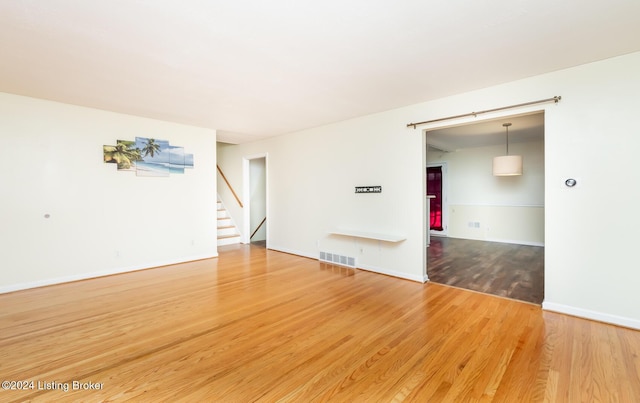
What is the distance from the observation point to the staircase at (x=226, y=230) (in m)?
7.18

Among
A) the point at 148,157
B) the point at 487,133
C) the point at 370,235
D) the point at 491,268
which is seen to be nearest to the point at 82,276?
the point at 148,157

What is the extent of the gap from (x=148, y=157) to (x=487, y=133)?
21.5ft

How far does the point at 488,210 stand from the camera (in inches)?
292

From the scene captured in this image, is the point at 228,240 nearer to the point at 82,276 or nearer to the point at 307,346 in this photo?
the point at 82,276

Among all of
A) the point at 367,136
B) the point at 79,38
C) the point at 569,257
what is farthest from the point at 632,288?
the point at 79,38

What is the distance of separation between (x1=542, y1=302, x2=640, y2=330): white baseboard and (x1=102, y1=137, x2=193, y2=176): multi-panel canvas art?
5724mm

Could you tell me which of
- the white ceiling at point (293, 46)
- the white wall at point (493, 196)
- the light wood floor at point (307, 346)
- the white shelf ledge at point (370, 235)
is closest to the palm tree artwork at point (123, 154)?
the white ceiling at point (293, 46)

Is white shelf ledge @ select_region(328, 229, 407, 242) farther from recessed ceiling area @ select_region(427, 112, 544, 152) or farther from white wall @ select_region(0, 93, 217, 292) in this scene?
white wall @ select_region(0, 93, 217, 292)

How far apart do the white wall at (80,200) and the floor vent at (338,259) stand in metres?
2.46

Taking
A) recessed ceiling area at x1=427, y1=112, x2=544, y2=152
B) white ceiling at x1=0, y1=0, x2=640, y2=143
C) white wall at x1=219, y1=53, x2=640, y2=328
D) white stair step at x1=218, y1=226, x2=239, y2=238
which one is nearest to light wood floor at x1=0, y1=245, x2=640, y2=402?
white wall at x1=219, y1=53, x2=640, y2=328

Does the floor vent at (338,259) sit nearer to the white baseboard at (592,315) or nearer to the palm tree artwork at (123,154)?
the white baseboard at (592,315)

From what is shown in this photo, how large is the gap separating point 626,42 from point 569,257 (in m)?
2.01

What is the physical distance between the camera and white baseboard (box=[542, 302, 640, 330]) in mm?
2633

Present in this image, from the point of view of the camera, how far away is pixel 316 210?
18.2ft
